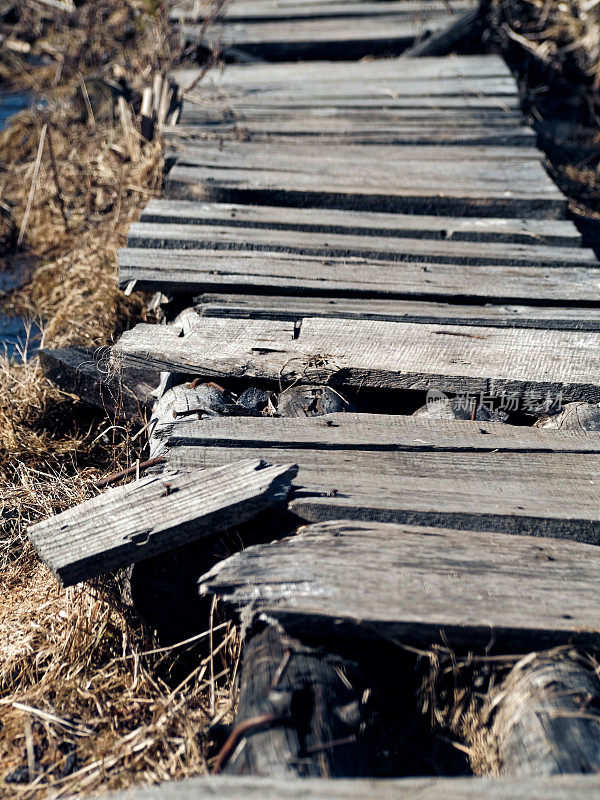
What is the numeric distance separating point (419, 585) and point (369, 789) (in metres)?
0.60

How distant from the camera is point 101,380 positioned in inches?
125

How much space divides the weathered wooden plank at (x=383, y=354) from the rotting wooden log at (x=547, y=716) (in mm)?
1222

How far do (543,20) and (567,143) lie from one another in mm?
1610

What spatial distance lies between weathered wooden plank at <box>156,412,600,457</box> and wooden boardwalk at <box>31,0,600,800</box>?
0.4 inches

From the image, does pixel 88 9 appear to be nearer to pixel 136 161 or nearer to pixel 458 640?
pixel 136 161

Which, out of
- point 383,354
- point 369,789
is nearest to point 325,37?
point 383,354

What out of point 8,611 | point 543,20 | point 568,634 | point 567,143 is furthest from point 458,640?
point 543,20

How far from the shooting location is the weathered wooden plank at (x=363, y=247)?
146 inches

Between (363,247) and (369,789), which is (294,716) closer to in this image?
(369,789)

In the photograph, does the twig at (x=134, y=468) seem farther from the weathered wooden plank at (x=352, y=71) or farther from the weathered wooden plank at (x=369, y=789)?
the weathered wooden plank at (x=352, y=71)

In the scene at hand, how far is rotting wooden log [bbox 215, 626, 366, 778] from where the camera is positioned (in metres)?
1.66

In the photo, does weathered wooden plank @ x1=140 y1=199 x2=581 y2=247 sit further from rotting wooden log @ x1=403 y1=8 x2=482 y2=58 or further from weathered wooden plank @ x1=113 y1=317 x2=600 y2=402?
rotting wooden log @ x1=403 y1=8 x2=482 y2=58

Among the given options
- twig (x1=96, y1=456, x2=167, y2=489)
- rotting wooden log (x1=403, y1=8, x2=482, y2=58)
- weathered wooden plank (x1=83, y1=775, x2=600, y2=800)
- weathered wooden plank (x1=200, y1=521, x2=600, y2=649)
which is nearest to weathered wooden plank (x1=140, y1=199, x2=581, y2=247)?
twig (x1=96, y1=456, x2=167, y2=489)

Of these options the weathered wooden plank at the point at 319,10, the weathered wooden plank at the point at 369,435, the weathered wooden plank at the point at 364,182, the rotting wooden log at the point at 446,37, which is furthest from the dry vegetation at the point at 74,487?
the rotting wooden log at the point at 446,37
